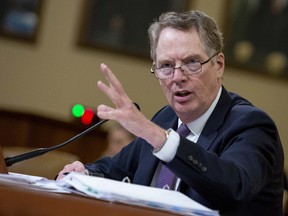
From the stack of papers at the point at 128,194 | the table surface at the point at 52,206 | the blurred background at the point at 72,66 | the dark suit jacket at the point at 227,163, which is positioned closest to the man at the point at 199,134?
the dark suit jacket at the point at 227,163

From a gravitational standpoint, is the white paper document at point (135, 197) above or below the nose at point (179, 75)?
below

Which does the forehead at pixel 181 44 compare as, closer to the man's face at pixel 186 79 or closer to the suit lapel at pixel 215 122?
the man's face at pixel 186 79

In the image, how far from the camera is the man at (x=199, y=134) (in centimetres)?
242

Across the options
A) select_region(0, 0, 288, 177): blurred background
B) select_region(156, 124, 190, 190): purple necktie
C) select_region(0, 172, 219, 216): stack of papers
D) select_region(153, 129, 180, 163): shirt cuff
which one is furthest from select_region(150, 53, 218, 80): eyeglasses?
select_region(0, 0, 288, 177): blurred background

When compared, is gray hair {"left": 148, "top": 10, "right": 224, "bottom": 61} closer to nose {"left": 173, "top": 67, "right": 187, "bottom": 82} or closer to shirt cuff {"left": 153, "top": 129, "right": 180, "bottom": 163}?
nose {"left": 173, "top": 67, "right": 187, "bottom": 82}

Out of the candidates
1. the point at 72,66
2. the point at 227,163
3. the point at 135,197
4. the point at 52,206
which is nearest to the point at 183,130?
the point at 227,163

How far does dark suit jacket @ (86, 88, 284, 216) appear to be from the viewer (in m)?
2.44

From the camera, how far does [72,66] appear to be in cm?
852

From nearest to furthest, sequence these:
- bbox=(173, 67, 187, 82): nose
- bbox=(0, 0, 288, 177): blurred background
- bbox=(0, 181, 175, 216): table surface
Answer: bbox=(0, 181, 175, 216): table surface
bbox=(173, 67, 187, 82): nose
bbox=(0, 0, 288, 177): blurred background

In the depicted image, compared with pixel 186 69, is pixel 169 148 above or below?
below

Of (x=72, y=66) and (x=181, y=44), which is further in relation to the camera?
(x=72, y=66)

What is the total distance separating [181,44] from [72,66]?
5536 millimetres

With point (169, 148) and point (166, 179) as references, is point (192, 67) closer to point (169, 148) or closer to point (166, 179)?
point (166, 179)

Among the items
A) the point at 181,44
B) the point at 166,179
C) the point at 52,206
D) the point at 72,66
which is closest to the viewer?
the point at 52,206
